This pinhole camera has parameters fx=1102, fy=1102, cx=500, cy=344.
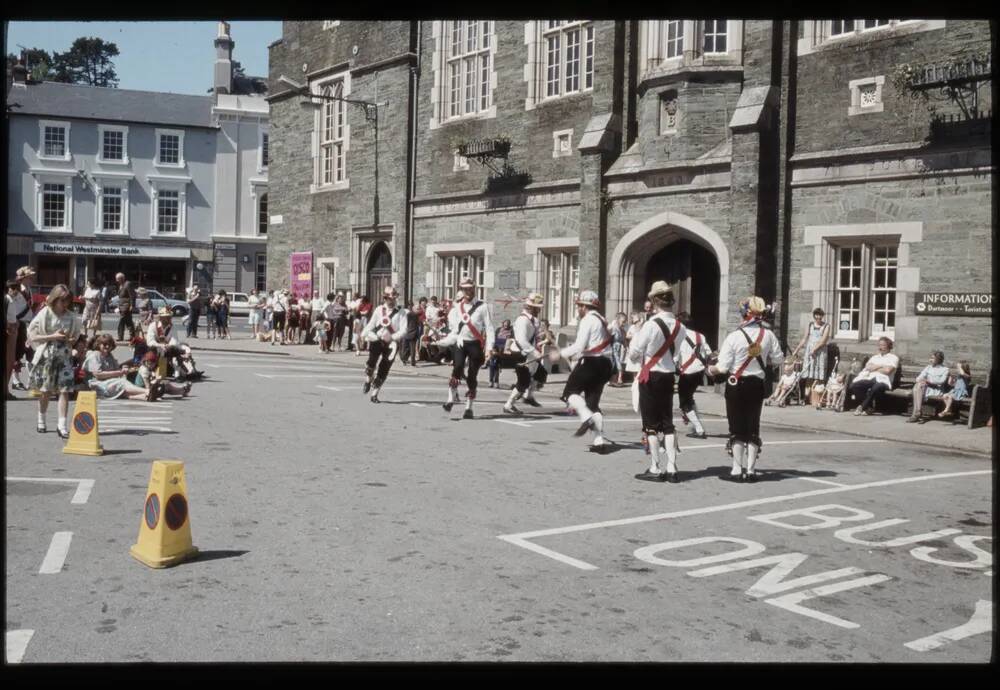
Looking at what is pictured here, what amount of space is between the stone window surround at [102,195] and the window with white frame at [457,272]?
33.6 metres

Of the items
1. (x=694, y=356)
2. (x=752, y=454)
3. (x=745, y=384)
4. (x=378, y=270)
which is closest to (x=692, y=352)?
(x=694, y=356)

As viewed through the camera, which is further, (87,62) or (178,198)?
(87,62)

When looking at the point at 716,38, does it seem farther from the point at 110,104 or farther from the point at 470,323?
the point at 110,104

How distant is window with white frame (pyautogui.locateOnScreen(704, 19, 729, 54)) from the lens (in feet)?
67.6

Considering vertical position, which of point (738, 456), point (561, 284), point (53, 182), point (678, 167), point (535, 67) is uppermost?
point (53, 182)

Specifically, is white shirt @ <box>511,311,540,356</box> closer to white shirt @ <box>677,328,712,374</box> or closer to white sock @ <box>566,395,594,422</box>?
white sock @ <box>566,395,594,422</box>

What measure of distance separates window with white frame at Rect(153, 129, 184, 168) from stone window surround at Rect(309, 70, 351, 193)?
27.0m

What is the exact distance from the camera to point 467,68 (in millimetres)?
27266

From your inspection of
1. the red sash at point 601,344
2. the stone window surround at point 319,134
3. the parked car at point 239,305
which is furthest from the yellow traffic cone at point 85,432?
the parked car at point 239,305

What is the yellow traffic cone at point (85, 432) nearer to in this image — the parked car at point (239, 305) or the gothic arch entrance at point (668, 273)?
the gothic arch entrance at point (668, 273)

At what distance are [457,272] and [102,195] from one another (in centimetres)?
3492

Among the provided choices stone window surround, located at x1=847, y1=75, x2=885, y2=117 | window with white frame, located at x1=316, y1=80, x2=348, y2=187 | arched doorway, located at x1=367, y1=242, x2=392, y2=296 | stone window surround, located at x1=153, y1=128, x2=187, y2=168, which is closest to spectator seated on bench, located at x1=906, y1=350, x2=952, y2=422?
stone window surround, located at x1=847, y1=75, x2=885, y2=117
